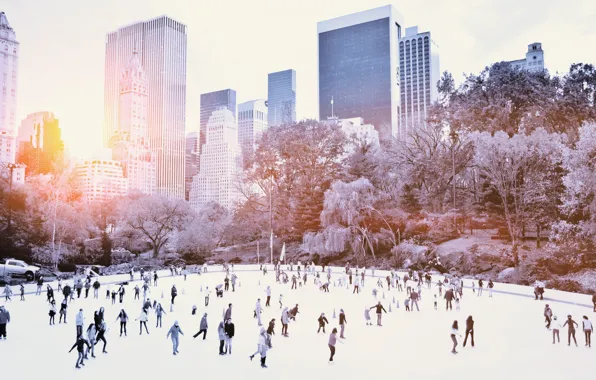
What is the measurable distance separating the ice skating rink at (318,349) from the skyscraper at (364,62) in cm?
16894

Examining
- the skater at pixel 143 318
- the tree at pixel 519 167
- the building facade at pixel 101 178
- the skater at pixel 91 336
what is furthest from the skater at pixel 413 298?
the building facade at pixel 101 178

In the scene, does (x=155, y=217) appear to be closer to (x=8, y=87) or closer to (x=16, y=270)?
(x=16, y=270)

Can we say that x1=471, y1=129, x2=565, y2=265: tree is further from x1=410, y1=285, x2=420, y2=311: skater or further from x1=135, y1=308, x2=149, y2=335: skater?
x1=135, y1=308, x2=149, y2=335: skater

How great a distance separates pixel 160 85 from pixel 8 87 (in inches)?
4964

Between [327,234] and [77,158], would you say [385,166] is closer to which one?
[327,234]

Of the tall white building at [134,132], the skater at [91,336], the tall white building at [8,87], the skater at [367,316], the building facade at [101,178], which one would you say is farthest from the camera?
the tall white building at [134,132]

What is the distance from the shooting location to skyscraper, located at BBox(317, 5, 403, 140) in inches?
7259

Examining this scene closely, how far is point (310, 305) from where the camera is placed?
24.3 metres

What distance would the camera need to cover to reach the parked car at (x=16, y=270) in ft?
112

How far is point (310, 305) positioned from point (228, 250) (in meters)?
37.8

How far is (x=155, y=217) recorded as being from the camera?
56.3 metres

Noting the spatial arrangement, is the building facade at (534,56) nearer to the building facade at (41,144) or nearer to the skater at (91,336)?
the building facade at (41,144)

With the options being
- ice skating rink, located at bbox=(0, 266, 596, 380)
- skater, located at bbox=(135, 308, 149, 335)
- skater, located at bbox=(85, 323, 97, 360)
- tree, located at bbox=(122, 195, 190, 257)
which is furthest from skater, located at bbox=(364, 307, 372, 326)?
tree, located at bbox=(122, 195, 190, 257)

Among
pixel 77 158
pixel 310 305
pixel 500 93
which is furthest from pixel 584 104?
pixel 77 158
